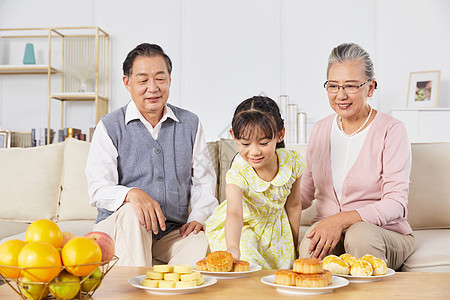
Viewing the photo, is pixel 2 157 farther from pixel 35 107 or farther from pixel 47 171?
pixel 35 107

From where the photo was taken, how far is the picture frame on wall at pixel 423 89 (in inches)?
176

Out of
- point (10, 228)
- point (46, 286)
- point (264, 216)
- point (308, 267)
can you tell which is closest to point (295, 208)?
point (264, 216)

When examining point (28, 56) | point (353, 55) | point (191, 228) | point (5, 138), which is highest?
point (28, 56)

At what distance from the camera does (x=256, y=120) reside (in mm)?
1747

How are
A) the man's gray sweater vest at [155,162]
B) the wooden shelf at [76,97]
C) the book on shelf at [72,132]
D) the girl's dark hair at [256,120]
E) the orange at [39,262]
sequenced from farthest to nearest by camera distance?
1. the wooden shelf at [76,97]
2. the book on shelf at [72,132]
3. the man's gray sweater vest at [155,162]
4. the girl's dark hair at [256,120]
5. the orange at [39,262]

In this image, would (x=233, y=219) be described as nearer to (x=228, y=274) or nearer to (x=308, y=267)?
(x=228, y=274)

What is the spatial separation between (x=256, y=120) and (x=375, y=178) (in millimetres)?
535

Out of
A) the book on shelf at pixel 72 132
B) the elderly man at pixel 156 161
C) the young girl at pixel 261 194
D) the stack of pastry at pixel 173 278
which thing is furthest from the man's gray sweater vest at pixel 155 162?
the book on shelf at pixel 72 132

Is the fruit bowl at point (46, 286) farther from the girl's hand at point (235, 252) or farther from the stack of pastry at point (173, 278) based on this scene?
the girl's hand at point (235, 252)

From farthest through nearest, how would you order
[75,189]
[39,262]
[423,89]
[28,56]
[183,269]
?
[28,56] → [423,89] → [75,189] → [183,269] → [39,262]

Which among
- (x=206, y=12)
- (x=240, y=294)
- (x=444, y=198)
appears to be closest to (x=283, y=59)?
(x=206, y=12)

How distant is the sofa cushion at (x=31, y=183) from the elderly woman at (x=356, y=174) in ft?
4.50

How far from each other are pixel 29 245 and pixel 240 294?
46 cm

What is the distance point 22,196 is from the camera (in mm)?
2717
